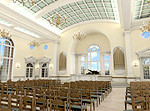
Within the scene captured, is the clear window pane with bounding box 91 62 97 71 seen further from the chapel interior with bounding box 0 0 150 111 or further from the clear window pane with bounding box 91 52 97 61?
the clear window pane with bounding box 91 52 97 61

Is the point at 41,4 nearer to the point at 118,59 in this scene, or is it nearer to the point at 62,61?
the point at 62,61

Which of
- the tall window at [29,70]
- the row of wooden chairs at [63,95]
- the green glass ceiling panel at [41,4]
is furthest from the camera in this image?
the tall window at [29,70]

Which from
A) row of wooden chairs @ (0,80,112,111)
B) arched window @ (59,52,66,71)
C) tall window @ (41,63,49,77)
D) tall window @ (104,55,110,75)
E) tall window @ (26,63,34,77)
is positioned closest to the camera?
row of wooden chairs @ (0,80,112,111)

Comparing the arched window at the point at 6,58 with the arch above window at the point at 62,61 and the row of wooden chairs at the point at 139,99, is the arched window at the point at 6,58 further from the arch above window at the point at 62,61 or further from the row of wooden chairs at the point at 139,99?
the row of wooden chairs at the point at 139,99

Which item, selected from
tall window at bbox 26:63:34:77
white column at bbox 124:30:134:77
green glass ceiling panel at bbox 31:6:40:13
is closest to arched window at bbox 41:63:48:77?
tall window at bbox 26:63:34:77

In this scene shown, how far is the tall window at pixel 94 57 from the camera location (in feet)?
58.6

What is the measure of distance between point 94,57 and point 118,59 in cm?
463

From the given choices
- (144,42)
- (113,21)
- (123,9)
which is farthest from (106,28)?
(123,9)

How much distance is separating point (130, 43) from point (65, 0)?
8.80 metres

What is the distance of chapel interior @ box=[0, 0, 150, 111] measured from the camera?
11.3 metres

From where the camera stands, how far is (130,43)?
13.7 m

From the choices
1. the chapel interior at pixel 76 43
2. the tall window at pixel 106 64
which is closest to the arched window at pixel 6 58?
the chapel interior at pixel 76 43

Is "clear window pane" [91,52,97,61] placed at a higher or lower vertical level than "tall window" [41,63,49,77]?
higher

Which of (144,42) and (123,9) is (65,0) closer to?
(123,9)
